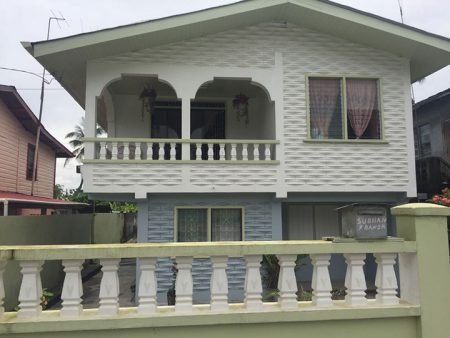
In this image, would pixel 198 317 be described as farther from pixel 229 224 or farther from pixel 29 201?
pixel 29 201

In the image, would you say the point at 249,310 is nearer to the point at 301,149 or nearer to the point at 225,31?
the point at 301,149

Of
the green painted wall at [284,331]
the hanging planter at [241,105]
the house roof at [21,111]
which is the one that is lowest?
the green painted wall at [284,331]

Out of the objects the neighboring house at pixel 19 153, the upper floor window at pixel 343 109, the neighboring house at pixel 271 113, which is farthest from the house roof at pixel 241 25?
the neighboring house at pixel 19 153

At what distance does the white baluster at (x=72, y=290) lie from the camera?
2547mm

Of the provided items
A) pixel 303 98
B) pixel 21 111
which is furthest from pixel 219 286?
Answer: pixel 21 111

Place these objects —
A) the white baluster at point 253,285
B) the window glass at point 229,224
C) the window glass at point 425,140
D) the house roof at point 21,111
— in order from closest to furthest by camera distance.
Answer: the white baluster at point 253,285 → the window glass at point 229,224 → the house roof at point 21,111 → the window glass at point 425,140

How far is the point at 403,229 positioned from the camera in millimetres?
2924

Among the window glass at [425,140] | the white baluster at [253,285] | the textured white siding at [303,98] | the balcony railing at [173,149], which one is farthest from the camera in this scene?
the window glass at [425,140]

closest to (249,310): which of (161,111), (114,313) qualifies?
(114,313)

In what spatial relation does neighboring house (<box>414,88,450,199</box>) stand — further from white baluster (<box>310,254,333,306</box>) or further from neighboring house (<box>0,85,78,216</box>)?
neighboring house (<box>0,85,78,216</box>)

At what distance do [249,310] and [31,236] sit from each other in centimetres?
796

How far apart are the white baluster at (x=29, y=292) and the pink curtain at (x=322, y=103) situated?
23.4 feet

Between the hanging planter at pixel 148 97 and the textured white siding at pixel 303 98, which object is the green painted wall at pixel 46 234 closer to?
the textured white siding at pixel 303 98

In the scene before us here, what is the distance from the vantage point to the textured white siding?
845cm
